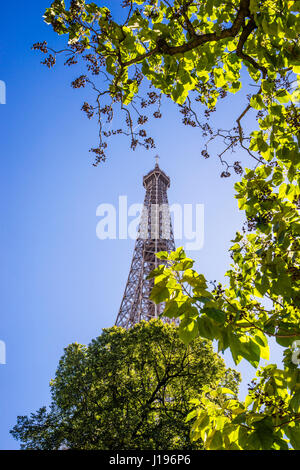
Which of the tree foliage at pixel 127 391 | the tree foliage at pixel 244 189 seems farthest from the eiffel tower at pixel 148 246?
the tree foliage at pixel 244 189

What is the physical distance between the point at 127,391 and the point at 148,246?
27839 mm

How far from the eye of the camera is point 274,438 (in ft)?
5.67

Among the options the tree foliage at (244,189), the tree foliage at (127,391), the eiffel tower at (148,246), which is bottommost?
the tree foliage at (127,391)

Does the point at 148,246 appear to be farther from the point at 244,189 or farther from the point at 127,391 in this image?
the point at 244,189

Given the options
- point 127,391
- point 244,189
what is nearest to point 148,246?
point 127,391

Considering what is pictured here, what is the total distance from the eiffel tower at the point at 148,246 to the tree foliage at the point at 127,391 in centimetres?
1688

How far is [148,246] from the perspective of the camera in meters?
38.6

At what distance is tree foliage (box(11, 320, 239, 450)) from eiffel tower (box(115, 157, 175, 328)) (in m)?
16.9

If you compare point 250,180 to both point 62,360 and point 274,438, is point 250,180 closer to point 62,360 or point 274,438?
point 274,438

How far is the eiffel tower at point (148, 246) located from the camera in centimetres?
3200

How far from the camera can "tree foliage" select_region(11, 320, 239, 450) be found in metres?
9.45

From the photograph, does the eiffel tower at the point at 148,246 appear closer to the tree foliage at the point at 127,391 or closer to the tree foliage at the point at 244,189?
the tree foliage at the point at 127,391

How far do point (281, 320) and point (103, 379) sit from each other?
34.3 feet

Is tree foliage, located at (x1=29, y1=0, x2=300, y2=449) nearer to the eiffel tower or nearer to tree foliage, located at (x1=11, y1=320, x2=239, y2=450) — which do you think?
tree foliage, located at (x1=11, y1=320, x2=239, y2=450)
